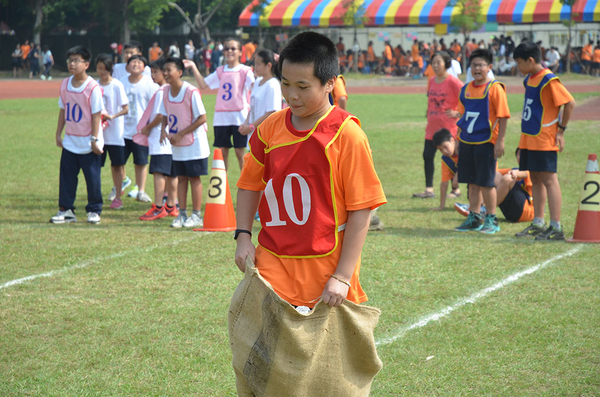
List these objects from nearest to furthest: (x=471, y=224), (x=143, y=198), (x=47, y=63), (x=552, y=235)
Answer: (x=552, y=235) → (x=471, y=224) → (x=143, y=198) → (x=47, y=63)

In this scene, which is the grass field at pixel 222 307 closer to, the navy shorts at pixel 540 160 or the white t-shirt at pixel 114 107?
the navy shorts at pixel 540 160

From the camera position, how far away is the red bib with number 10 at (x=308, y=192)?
289cm

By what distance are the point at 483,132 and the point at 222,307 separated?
13.1 feet

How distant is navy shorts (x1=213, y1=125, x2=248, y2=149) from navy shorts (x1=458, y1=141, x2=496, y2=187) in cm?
328

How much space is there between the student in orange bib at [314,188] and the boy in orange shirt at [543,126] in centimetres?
529

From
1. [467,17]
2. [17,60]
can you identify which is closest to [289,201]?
[467,17]

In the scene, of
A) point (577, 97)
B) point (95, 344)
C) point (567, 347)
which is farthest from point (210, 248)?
point (577, 97)

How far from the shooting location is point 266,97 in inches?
345

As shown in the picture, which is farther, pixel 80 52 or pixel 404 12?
pixel 404 12

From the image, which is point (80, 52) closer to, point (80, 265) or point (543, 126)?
point (80, 265)

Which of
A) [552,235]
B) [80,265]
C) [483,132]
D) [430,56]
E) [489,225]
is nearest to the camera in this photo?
[80,265]

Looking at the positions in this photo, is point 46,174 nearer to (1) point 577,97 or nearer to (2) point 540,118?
(2) point 540,118

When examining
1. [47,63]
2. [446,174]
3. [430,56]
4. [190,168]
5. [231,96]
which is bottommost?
[446,174]

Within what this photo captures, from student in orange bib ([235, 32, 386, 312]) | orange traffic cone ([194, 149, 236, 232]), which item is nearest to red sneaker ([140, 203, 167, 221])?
orange traffic cone ([194, 149, 236, 232])
